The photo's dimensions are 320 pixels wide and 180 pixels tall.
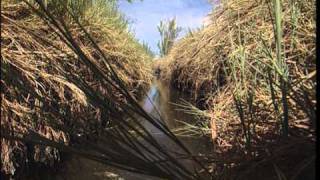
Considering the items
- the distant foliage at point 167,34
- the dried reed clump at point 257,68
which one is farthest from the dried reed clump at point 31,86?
the distant foliage at point 167,34

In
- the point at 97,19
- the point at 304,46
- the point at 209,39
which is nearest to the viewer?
the point at 304,46

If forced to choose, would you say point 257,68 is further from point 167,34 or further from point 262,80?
point 167,34

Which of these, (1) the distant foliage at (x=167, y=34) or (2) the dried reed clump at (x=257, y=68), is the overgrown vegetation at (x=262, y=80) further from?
(1) the distant foliage at (x=167, y=34)

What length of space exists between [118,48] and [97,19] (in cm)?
71

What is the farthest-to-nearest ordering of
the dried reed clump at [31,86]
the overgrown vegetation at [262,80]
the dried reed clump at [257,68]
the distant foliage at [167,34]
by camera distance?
the distant foliage at [167,34] → the dried reed clump at [31,86] → the dried reed clump at [257,68] → the overgrown vegetation at [262,80]

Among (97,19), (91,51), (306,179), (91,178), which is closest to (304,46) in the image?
(306,179)

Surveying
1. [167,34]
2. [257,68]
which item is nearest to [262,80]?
[257,68]

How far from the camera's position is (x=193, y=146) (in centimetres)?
487

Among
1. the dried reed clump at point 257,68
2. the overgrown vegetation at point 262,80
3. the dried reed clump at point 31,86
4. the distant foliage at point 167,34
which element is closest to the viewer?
the overgrown vegetation at point 262,80

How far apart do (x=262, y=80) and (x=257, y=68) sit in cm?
8

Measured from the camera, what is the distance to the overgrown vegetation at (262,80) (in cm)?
206

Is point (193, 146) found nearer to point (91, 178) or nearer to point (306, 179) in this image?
point (91, 178)

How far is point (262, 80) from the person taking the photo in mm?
3342

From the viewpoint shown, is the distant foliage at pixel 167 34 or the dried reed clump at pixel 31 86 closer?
the dried reed clump at pixel 31 86
